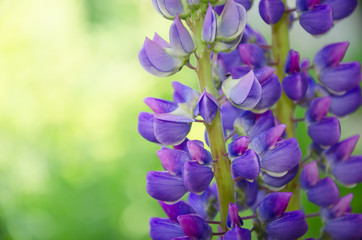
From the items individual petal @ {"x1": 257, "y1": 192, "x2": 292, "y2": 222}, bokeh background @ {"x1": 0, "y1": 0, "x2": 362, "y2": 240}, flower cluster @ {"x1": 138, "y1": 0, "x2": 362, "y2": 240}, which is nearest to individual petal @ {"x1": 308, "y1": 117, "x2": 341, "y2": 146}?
flower cluster @ {"x1": 138, "y1": 0, "x2": 362, "y2": 240}

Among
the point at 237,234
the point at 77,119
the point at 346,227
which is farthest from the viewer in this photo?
the point at 77,119

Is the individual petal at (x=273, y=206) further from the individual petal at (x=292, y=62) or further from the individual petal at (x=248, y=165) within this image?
the individual petal at (x=292, y=62)

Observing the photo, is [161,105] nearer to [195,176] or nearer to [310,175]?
[195,176]

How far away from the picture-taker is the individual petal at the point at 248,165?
39 cm

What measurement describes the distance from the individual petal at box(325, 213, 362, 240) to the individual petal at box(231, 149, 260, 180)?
15cm

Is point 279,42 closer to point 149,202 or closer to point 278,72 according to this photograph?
point 278,72

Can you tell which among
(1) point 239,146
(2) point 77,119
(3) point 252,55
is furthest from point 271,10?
(2) point 77,119

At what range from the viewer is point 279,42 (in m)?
0.51

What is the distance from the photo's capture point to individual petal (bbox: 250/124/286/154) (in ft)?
1.36

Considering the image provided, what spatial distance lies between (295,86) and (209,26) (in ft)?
0.43

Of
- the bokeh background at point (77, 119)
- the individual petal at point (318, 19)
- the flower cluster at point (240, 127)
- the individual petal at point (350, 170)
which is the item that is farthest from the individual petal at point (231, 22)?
the bokeh background at point (77, 119)

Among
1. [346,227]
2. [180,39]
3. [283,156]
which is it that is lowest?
[346,227]

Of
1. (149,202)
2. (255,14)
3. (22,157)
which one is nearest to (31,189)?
(22,157)

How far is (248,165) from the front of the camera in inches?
15.5
